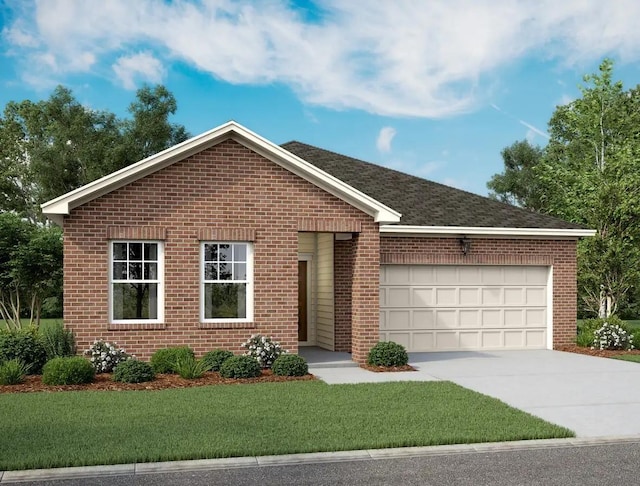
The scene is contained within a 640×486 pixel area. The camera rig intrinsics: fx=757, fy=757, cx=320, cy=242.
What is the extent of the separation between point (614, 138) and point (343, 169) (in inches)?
552

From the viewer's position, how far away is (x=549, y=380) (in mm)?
14453

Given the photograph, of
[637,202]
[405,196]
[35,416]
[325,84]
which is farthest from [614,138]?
[35,416]

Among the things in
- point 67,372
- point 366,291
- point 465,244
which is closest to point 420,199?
point 465,244

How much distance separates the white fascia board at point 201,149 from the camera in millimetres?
15070

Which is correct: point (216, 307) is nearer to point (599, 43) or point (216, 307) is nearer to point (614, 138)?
point (614, 138)

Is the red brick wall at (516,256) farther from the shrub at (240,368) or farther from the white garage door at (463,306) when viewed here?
the shrub at (240,368)

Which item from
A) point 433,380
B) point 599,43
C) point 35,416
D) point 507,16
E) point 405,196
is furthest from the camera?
point 599,43

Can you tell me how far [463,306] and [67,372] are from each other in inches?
408

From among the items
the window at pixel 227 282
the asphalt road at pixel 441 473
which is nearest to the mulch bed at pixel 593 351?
the window at pixel 227 282

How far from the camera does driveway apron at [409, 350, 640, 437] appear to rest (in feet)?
35.2

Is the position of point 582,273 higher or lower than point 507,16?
lower

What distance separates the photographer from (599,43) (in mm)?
49625

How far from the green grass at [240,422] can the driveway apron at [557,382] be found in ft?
2.22

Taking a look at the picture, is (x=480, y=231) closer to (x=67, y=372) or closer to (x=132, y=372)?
(x=132, y=372)
